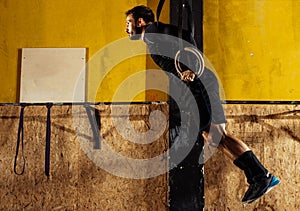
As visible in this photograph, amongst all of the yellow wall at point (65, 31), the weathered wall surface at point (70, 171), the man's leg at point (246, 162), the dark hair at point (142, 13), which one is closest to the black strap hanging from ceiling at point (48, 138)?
the weathered wall surface at point (70, 171)

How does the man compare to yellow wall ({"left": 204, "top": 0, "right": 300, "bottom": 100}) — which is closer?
the man

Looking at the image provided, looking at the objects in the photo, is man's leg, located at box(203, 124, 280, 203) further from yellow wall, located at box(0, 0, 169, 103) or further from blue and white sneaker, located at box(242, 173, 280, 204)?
yellow wall, located at box(0, 0, 169, 103)

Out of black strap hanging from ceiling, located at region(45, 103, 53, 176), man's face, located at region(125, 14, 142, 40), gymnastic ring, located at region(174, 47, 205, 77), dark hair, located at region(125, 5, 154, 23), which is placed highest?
dark hair, located at region(125, 5, 154, 23)

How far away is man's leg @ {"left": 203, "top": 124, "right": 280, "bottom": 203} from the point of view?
9.16 feet

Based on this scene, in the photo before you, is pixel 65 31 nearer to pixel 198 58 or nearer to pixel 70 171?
pixel 70 171

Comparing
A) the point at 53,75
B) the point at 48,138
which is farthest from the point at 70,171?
the point at 53,75

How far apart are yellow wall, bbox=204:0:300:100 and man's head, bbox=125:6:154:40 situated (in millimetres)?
564

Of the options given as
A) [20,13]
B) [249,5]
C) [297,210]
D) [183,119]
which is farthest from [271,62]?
[20,13]

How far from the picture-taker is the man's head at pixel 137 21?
3.15 meters

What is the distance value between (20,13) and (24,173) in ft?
4.41

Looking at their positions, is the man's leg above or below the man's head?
below

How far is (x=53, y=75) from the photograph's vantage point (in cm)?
346

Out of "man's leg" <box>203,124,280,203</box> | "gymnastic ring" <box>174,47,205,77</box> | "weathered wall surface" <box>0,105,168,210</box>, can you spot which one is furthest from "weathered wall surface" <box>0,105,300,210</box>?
"gymnastic ring" <box>174,47,205,77</box>

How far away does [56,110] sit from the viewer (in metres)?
3.32
